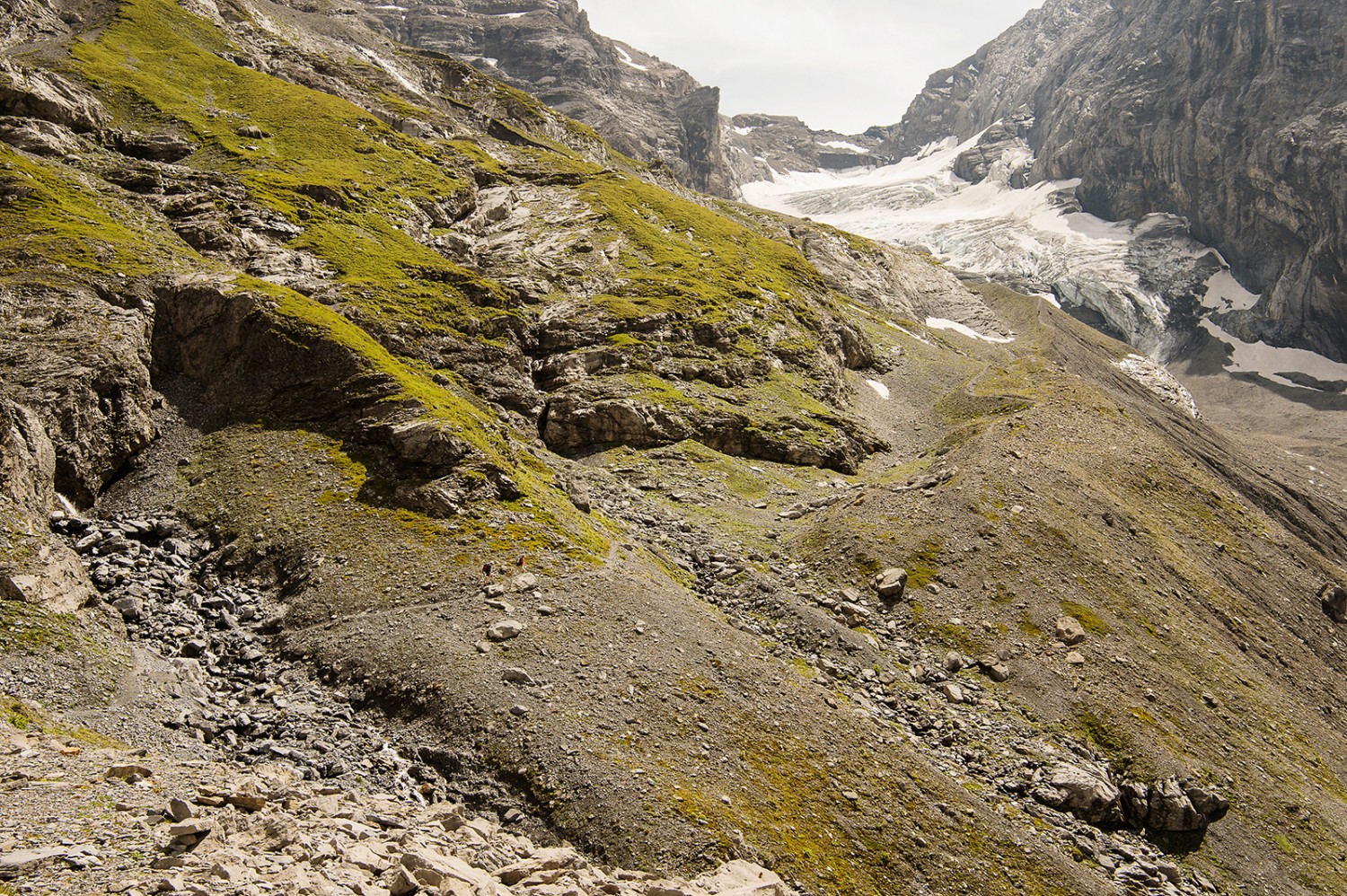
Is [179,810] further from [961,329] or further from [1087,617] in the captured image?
[961,329]

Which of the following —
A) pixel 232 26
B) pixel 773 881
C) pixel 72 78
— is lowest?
pixel 773 881

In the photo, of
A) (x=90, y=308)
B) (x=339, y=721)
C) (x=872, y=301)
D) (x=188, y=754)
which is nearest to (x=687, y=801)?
(x=339, y=721)

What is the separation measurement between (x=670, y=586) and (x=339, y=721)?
16.7m

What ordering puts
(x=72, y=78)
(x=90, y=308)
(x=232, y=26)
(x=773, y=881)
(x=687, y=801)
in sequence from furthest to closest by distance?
(x=232, y=26)
(x=72, y=78)
(x=90, y=308)
(x=687, y=801)
(x=773, y=881)

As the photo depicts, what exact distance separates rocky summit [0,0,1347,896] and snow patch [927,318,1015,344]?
55.8m

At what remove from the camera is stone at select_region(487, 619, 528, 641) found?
28922 mm

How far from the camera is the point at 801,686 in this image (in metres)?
31.0

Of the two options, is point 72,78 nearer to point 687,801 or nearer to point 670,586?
point 670,586

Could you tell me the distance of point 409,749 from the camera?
952 inches

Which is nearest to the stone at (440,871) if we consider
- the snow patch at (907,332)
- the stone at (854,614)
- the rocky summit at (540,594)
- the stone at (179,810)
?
the rocky summit at (540,594)

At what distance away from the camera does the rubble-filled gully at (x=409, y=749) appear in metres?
23.4

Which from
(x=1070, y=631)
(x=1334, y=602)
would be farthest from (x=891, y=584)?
(x=1334, y=602)

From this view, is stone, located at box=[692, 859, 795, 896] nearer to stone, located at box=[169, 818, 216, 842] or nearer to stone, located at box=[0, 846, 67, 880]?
stone, located at box=[169, 818, 216, 842]

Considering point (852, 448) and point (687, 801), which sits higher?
point (852, 448)
